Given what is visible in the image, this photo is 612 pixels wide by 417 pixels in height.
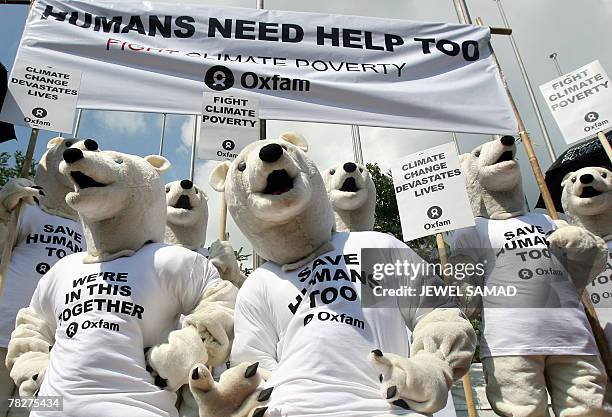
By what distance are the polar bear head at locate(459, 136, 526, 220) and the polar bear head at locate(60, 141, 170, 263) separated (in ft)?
7.12

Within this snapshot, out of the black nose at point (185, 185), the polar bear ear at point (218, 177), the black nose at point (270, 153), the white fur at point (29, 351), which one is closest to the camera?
the black nose at point (270, 153)

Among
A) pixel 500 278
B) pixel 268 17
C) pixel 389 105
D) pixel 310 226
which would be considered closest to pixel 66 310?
pixel 310 226

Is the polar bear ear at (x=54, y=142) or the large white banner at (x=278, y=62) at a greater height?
the large white banner at (x=278, y=62)

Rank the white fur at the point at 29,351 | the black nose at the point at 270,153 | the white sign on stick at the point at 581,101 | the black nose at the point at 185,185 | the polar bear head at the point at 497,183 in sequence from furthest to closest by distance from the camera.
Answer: the black nose at the point at 185,185, the white sign on stick at the point at 581,101, the polar bear head at the point at 497,183, the white fur at the point at 29,351, the black nose at the point at 270,153

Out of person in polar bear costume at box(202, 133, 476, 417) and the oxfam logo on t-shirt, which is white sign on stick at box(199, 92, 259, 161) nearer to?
person in polar bear costume at box(202, 133, 476, 417)

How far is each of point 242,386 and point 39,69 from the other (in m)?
2.86

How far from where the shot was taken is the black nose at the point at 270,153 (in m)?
2.10

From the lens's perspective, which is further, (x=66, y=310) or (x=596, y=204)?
(x=596, y=204)

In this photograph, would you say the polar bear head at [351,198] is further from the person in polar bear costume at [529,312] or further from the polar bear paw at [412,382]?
the polar bear paw at [412,382]

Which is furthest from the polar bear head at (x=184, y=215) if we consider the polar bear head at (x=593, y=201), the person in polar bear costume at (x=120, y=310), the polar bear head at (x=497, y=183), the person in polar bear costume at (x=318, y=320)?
the polar bear head at (x=593, y=201)

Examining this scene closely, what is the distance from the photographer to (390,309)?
2.08 meters

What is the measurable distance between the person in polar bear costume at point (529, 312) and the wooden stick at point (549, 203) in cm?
17

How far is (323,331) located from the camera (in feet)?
6.39

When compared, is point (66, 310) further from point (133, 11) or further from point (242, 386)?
point (133, 11)
